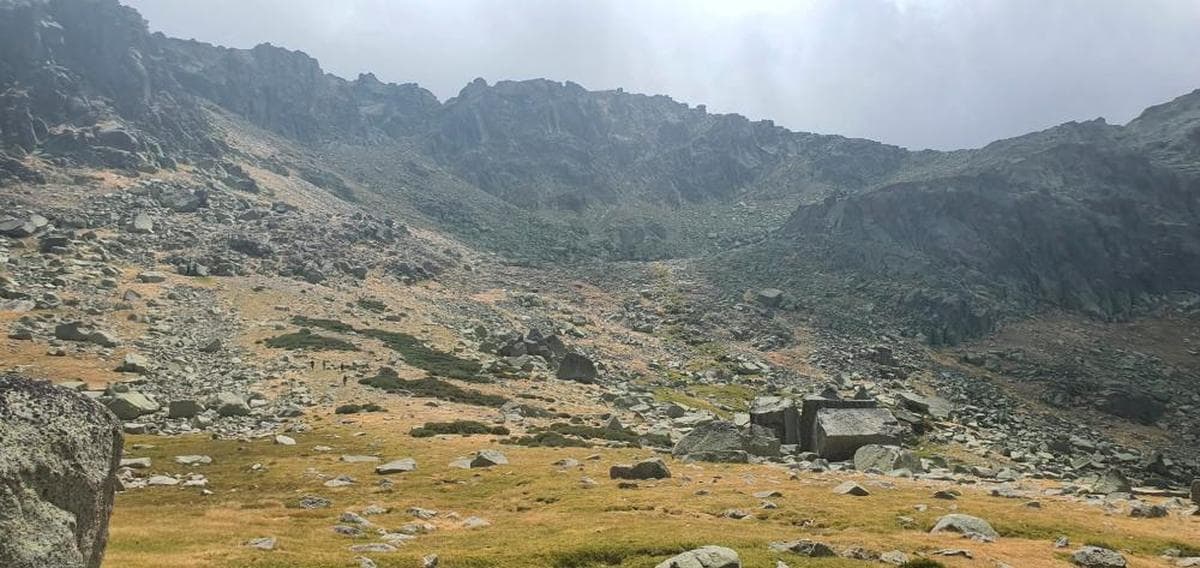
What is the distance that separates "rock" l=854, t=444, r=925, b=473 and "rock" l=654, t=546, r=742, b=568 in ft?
83.7

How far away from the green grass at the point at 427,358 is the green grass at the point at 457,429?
55.1 ft

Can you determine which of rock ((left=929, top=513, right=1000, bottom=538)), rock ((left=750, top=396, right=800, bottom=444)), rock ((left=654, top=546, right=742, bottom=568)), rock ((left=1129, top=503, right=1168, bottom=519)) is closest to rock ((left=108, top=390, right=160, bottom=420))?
rock ((left=750, top=396, right=800, bottom=444))

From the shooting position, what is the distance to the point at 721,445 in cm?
4425

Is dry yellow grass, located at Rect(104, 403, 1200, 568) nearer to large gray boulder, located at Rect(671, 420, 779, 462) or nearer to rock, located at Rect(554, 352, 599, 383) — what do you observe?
large gray boulder, located at Rect(671, 420, 779, 462)

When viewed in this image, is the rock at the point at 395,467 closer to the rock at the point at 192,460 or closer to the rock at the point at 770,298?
the rock at the point at 192,460

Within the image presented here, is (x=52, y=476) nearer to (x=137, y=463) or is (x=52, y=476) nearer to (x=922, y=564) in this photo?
(x=922, y=564)

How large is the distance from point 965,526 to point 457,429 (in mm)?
33725

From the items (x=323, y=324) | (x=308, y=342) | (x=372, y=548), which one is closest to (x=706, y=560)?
(x=372, y=548)

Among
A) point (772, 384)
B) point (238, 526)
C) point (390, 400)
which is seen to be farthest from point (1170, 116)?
point (238, 526)

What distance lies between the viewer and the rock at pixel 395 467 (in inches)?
1485

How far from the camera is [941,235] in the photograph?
144 metres

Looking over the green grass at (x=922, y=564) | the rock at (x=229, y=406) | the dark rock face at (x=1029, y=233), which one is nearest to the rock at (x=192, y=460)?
the rock at (x=229, y=406)

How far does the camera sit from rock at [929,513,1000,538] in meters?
25.1

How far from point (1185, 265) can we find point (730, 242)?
89.8 metres
